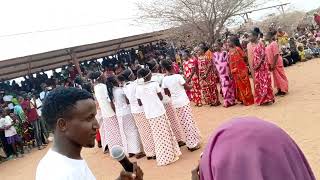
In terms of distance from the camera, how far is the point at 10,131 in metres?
10.9

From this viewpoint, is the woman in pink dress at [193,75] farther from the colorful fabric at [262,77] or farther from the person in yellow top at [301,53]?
the person in yellow top at [301,53]

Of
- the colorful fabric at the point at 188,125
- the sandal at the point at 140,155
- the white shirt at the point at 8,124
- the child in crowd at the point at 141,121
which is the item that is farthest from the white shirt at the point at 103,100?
the white shirt at the point at 8,124

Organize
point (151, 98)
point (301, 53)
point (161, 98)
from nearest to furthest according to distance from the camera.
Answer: point (151, 98), point (161, 98), point (301, 53)

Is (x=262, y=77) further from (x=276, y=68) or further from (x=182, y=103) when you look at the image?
(x=182, y=103)

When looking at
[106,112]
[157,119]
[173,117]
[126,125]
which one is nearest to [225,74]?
[173,117]

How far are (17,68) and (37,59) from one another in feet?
2.94

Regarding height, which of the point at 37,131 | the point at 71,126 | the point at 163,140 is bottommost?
the point at 37,131

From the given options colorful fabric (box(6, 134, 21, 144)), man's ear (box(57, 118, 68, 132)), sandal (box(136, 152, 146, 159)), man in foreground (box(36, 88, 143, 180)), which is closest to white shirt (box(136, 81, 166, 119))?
sandal (box(136, 152, 146, 159))

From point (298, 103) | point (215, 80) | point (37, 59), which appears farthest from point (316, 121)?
point (37, 59)

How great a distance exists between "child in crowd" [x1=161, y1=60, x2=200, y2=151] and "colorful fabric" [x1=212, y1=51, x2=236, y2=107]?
9.07ft

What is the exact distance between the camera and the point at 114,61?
748 inches

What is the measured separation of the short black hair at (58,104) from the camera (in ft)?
7.11

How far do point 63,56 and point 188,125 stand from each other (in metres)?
11.1

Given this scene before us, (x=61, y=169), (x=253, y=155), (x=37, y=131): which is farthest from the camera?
(x=37, y=131)
